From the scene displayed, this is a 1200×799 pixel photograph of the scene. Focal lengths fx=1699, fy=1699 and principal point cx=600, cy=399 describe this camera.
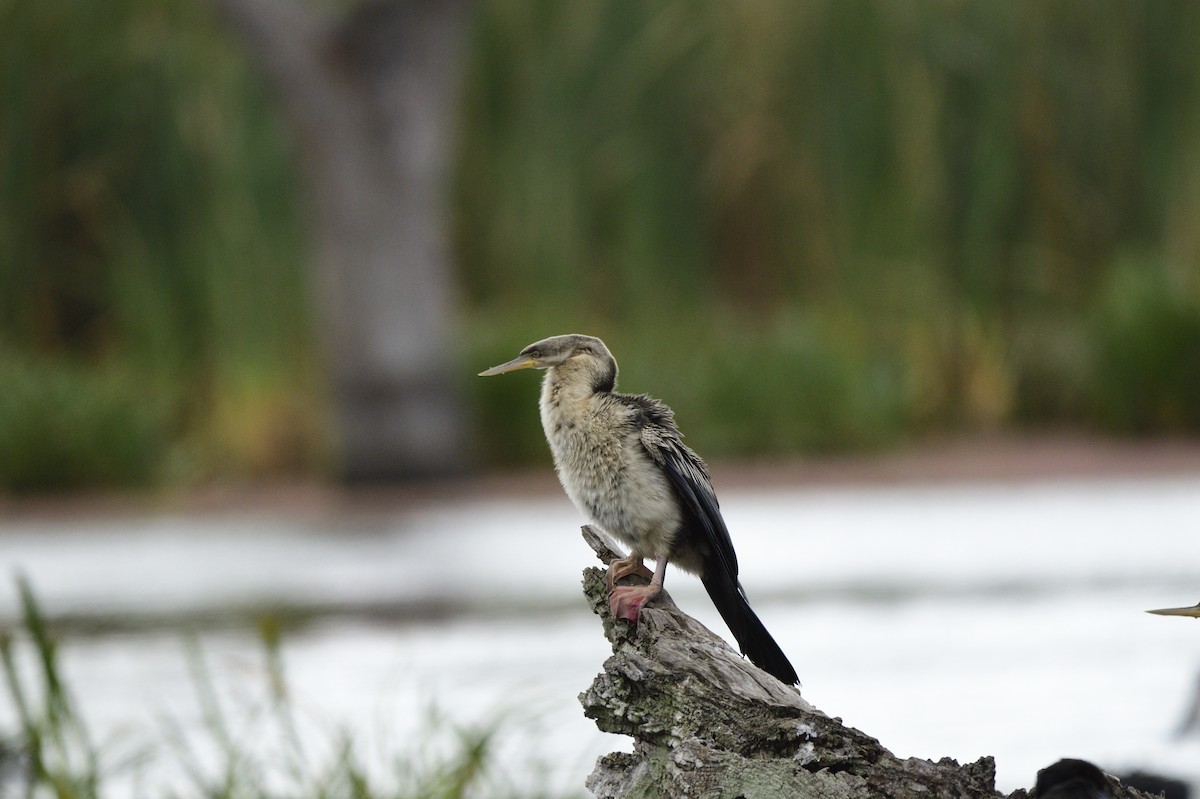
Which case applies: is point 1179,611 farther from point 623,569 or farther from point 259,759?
point 259,759

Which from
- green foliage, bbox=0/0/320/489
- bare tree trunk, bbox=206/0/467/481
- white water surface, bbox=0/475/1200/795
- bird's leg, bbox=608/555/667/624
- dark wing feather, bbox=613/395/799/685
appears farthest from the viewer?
green foliage, bbox=0/0/320/489

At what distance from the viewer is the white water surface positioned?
5.24 meters

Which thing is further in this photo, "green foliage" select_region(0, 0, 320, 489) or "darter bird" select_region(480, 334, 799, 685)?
"green foliage" select_region(0, 0, 320, 489)

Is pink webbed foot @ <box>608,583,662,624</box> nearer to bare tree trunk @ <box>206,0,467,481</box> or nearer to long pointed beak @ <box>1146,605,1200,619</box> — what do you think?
long pointed beak @ <box>1146,605,1200,619</box>

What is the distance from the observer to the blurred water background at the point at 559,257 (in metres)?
12.9

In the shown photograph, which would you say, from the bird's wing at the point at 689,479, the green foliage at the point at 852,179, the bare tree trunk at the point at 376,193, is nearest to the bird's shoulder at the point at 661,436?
the bird's wing at the point at 689,479

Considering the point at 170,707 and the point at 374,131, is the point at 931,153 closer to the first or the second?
the point at 374,131

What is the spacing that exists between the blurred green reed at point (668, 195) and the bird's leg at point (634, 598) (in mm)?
10962

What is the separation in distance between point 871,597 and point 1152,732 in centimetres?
342

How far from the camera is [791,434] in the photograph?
1332 cm

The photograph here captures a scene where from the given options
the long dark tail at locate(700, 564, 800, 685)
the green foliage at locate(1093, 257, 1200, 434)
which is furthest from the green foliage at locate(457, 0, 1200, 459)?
the long dark tail at locate(700, 564, 800, 685)

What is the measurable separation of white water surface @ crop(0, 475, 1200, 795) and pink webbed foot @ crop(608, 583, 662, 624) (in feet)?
4.98

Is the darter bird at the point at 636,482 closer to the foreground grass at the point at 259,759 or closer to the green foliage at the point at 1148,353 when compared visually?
the foreground grass at the point at 259,759

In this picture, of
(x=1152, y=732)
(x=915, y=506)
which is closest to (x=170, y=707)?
(x=1152, y=732)
